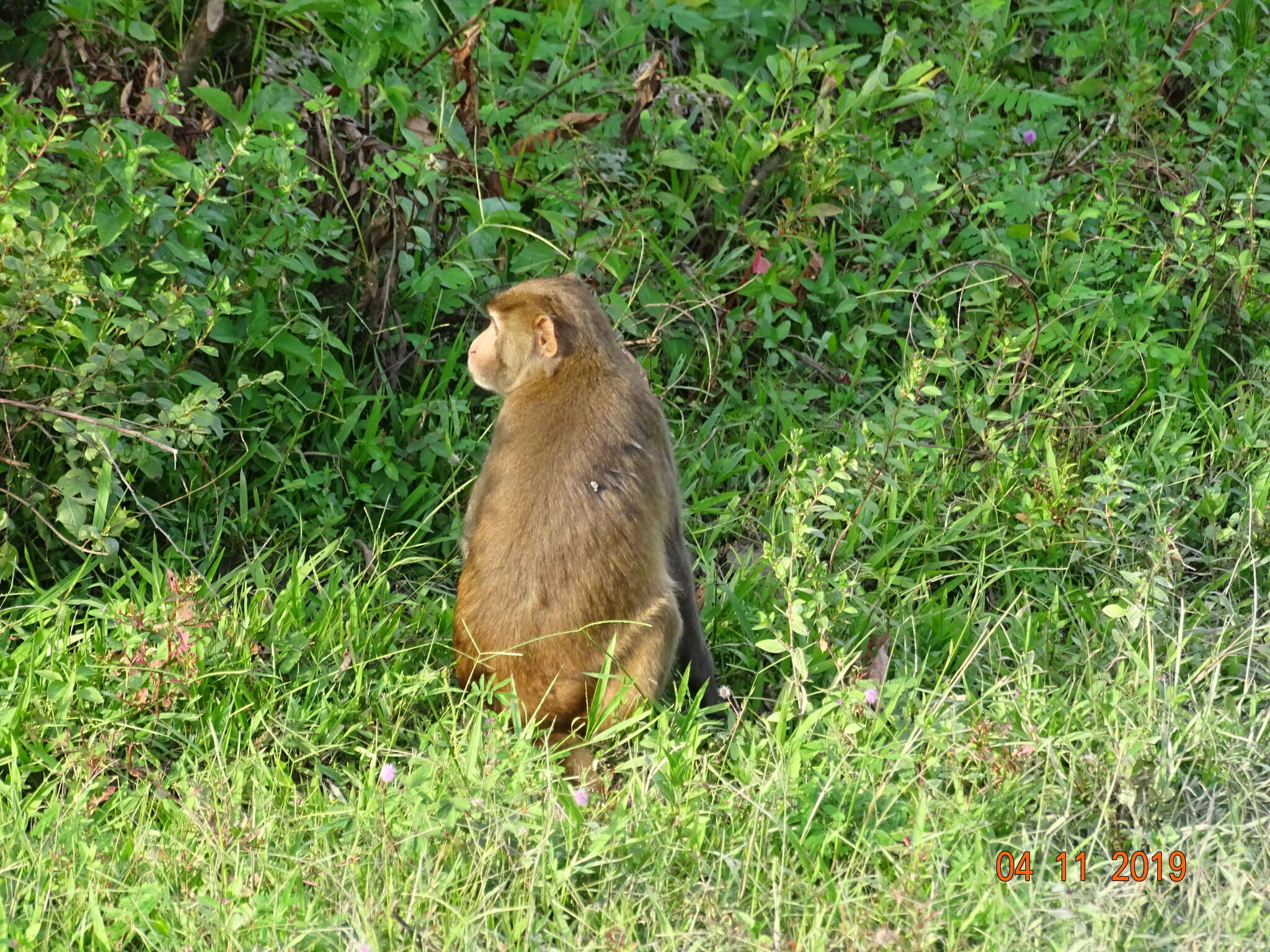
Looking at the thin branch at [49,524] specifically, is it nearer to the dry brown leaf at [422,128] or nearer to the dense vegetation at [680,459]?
the dense vegetation at [680,459]

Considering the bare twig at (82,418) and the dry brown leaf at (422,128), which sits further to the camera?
the dry brown leaf at (422,128)

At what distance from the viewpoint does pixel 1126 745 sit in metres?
3.45

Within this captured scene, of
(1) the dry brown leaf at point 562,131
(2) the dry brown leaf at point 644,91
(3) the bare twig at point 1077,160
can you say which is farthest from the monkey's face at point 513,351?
(3) the bare twig at point 1077,160

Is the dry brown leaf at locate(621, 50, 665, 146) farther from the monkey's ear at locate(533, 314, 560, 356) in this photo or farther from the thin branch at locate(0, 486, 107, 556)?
the thin branch at locate(0, 486, 107, 556)

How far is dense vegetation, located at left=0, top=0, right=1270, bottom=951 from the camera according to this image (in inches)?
128

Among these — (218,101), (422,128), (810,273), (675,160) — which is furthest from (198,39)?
(810,273)

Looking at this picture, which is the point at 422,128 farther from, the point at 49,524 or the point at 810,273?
the point at 49,524

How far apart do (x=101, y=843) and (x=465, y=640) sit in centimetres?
100

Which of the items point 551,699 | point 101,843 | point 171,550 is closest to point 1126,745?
point 551,699

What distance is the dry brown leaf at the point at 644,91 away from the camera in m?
5.33

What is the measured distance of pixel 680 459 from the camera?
514cm

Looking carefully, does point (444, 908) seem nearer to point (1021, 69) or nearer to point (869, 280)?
point (869, 280)
